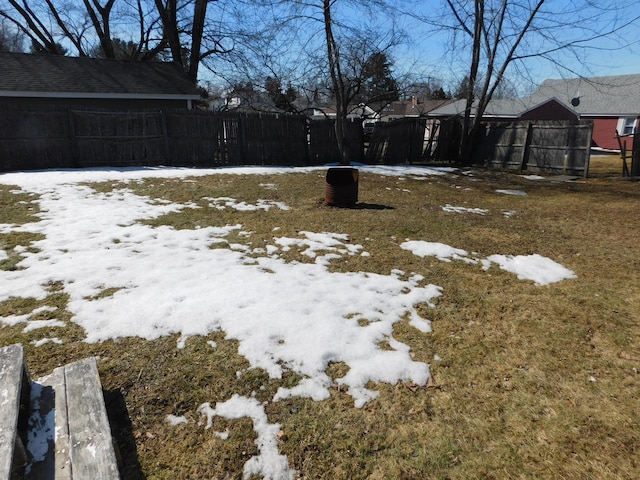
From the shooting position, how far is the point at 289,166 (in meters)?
13.5

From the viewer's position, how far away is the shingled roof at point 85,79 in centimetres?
1358

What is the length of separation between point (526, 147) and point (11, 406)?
16.2 metres

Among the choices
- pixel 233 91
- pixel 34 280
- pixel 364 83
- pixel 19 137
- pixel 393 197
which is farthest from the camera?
pixel 233 91

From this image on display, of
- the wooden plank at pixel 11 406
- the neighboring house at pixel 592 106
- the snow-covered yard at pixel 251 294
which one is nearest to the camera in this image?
the wooden plank at pixel 11 406

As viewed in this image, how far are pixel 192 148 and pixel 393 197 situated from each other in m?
7.12

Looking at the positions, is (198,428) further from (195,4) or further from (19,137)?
(195,4)

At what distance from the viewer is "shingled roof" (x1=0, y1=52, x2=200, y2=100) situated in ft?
44.5

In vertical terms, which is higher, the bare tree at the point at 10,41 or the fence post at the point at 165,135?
the bare tree at the point at 10,41

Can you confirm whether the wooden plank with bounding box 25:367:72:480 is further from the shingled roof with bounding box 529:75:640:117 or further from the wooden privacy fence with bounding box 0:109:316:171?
the shingled roof with bounding box 529:75:640:117

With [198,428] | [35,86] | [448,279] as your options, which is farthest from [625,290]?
[35,86]

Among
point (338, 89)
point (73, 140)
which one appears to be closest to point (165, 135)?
point (73, 140)

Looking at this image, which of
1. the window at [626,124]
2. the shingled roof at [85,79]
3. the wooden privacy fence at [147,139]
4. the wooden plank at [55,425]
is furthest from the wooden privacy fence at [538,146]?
the window at [626,124]

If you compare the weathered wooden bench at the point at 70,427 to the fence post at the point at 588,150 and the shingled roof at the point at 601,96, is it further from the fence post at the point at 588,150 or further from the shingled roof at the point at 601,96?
the shingled roof at the point at 601,96

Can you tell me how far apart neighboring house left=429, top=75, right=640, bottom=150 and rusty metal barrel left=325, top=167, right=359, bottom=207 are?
67.5 ft
